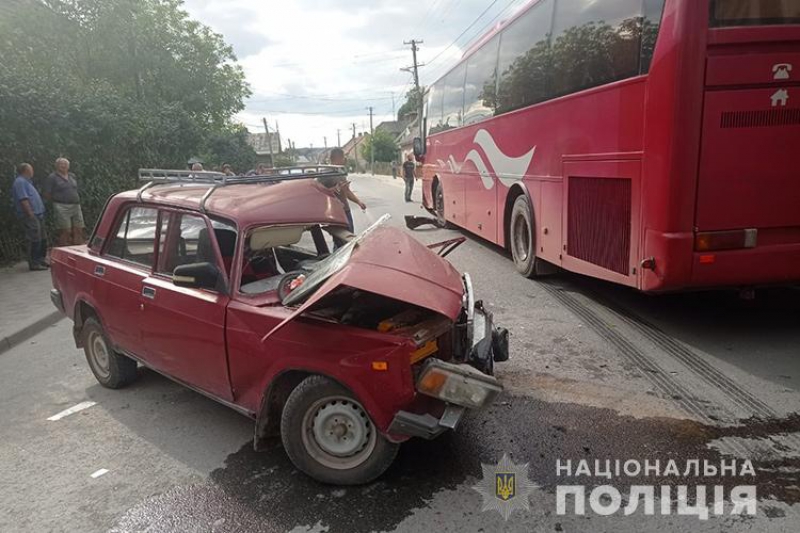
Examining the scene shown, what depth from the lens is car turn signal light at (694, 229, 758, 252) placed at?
4754 mm

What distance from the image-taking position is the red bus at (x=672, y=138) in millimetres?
4496

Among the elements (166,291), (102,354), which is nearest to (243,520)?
(166,291)

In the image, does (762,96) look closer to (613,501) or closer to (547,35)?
(547,35)

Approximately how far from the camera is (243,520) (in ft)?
9.45

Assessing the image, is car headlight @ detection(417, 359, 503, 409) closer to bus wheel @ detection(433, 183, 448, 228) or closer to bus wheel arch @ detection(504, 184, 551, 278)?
bus wheel arch @ detection(504, 184, 551, 278)

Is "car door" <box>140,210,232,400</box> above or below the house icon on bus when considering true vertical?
below

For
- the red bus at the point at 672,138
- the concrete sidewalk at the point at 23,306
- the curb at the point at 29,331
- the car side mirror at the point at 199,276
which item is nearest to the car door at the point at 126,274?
the car side mirror at the point at 199,276

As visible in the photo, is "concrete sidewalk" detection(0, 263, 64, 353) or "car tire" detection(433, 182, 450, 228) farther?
"car tire" detection(433, 182, 450, 228)

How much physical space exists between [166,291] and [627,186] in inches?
166

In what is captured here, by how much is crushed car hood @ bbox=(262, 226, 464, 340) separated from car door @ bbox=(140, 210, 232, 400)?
627mm

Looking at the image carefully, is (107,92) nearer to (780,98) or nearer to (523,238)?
(523,238)

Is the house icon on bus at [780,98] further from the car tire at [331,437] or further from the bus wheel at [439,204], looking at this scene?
the bus wheel at [439,204]

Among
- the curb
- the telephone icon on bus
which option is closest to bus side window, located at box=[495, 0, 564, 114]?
the telephone icon on bus

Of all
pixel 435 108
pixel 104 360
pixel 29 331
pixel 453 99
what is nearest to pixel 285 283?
pixel 104 360
